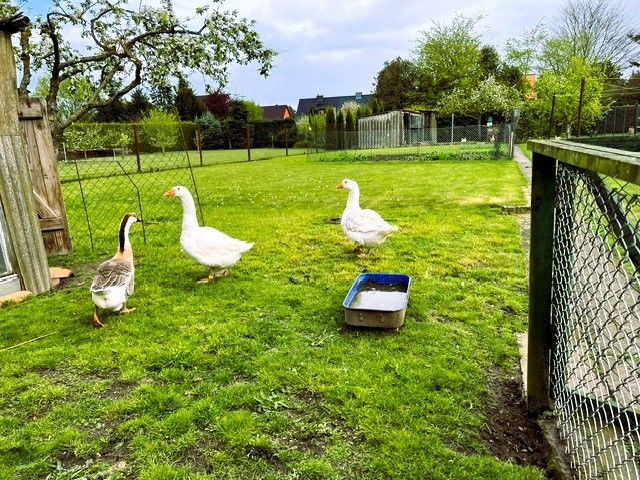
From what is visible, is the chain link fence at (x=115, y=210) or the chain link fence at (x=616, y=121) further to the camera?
the chain link fence at (x=616, y=121)

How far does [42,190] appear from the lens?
19.6 feet

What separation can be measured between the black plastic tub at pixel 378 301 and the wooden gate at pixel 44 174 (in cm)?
439

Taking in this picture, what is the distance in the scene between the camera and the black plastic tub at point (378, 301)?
3520mm

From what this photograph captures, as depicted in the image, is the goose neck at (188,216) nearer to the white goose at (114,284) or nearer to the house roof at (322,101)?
the white goose at (114,284)

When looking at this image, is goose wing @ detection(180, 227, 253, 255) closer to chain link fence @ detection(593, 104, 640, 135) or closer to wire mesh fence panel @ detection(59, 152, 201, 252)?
wire mesh fence panel @ detection(59, 152, 201, 252)

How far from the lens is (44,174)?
5.92m

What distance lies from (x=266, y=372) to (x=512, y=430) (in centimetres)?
156

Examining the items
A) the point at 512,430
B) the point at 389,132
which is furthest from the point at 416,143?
the point at 512,430

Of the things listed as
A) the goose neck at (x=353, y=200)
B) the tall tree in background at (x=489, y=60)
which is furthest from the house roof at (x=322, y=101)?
the goose neck at (x=353, y=200)

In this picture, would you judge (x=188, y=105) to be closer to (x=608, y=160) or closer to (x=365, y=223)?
(x=365, y=223)

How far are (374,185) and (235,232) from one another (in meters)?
6.11

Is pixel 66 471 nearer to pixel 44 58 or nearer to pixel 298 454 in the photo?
pixel 298 454

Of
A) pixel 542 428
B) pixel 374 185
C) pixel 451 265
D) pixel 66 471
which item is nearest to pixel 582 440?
pixel 542 428

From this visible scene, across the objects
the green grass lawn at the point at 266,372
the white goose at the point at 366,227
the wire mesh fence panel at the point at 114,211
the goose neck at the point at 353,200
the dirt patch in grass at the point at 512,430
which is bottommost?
the dirt patch in grass at the point at 512,430
